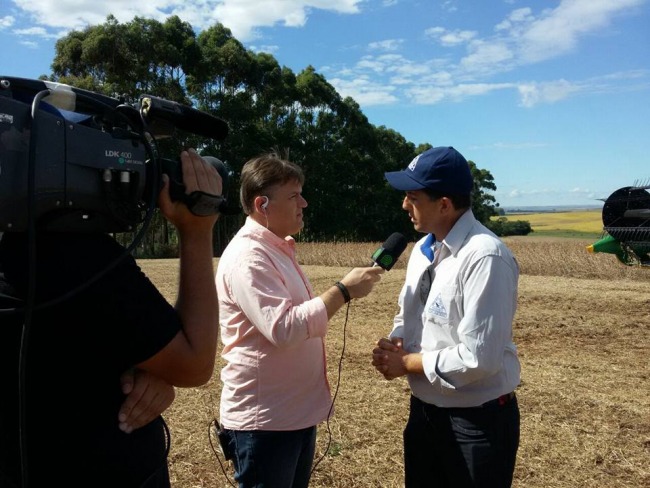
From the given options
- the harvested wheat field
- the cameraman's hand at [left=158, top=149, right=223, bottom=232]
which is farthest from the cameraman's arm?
the harvested wheat field

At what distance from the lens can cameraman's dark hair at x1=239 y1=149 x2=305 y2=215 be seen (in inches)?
98.3

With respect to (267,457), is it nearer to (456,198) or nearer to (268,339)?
(268,339)

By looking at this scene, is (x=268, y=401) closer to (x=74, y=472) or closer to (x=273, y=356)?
(x=273, y=356)

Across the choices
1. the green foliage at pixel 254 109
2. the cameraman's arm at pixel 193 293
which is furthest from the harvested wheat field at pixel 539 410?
the green foliage at pixel 254 109

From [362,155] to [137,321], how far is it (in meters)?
45.3

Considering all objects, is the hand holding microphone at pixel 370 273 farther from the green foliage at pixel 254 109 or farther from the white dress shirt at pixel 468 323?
the green foliage at pixel 254 109

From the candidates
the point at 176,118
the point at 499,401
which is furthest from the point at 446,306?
the point at 176,118

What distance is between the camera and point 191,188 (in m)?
1.43

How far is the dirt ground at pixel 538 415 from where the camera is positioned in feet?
12.3

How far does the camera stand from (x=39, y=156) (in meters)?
1.13

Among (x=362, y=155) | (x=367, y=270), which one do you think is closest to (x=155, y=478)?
(x=367, y=270)

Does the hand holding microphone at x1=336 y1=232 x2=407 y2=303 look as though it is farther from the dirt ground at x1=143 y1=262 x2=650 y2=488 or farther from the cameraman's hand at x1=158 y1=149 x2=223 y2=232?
the cameraman's hand at x1=158 y1=149 x2=223 y2=232

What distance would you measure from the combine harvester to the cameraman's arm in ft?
23.5

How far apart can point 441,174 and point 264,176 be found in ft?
2.50
